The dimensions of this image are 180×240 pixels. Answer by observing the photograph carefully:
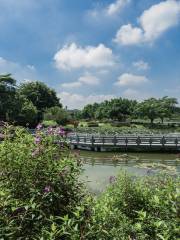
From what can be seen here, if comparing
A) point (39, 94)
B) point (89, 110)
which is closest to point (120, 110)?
point (89, 110)

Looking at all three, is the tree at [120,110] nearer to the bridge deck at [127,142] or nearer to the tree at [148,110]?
the tree at [148,110]

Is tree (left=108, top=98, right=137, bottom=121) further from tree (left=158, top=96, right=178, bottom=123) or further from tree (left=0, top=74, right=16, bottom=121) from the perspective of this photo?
tree (left=0, top=74, right=16, bottom=121)

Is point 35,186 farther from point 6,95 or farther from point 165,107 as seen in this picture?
point 165,107

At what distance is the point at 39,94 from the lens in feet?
269

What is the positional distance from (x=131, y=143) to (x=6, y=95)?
3056 centimetres

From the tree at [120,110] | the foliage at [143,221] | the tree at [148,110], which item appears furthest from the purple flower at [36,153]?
the tree at [120,110]

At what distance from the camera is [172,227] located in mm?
3148

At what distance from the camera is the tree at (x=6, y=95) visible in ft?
170

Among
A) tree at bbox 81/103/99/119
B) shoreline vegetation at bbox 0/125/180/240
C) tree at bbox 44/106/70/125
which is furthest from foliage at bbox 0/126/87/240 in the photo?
tree at bbox 81/103/99/119

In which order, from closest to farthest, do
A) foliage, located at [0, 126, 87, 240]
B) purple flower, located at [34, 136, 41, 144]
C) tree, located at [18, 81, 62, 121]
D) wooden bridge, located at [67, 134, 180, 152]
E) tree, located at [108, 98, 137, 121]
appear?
foliage, located at [0, 126, 87, 240], purple flower, located at [34, 136, 41, 144], wooden bridge, located at [67, 134, 180, 152], tree, located at [18, 81, 62, 121], tree, located at [108, 98, 137, 121]

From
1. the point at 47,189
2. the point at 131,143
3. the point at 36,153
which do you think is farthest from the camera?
the point at 131,143

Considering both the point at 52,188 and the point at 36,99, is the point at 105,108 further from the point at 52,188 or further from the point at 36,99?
the point at 52,188

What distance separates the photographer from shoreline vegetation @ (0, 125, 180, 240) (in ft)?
10.0

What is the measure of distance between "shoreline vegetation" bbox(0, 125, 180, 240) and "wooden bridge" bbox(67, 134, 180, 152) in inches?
1011
